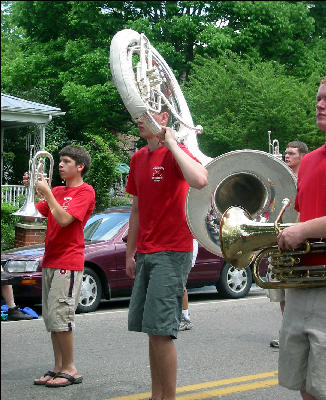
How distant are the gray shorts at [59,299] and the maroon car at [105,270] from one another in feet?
11.5

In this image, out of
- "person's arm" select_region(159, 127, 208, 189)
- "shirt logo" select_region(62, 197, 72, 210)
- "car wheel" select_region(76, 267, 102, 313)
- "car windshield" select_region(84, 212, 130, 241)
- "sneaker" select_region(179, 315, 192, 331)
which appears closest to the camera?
"person's arm" select_region(159, 127, 208, 189)

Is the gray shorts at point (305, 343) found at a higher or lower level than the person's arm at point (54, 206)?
lower

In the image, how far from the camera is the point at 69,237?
215 inches

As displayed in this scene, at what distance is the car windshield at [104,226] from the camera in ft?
34.4

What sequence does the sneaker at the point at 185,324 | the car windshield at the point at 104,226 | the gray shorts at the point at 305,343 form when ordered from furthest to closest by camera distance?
the car windshield at the point at 104,226
the sneaker at the point at 185,324
the gray shorts at the point at 305,343

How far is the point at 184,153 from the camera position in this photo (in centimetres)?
410

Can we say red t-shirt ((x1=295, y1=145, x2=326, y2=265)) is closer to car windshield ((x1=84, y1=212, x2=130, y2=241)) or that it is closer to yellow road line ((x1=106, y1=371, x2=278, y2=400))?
yellow road line ((x1=106, y1=371, x2=278, y2=400))

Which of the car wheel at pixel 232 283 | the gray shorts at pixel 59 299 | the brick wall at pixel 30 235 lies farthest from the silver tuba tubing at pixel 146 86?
the car wheel at pixel 232 283

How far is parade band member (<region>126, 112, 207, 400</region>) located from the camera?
4.29 m

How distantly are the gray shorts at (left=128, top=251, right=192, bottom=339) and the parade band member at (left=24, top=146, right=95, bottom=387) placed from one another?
1109mm

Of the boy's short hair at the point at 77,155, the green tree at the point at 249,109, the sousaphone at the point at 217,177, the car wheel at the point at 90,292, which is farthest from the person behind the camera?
the green tree at the point at 249,109

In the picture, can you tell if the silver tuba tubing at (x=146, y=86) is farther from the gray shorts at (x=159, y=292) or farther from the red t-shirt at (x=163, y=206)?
the gray shorts at (x=159, y=292)

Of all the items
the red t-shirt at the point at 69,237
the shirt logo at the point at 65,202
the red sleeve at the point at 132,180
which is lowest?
the red t-shirt at the point at 69,237

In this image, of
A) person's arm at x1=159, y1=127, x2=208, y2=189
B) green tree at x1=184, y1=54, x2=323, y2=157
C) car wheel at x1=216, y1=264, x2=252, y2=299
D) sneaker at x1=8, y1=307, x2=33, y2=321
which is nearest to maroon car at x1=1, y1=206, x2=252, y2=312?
car wheel at x1=216, y1=264, x2=252, y2=299
